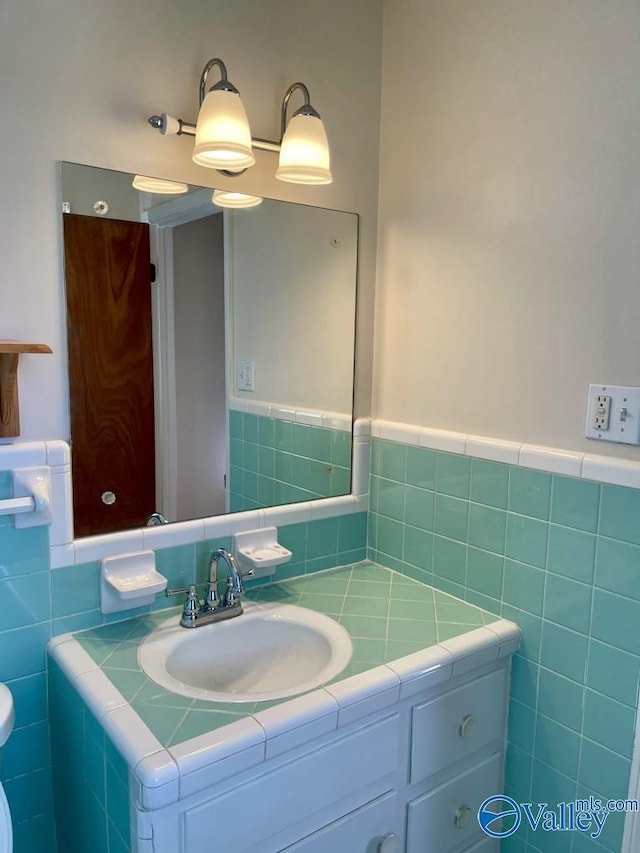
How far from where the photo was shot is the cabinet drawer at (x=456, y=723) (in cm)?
132

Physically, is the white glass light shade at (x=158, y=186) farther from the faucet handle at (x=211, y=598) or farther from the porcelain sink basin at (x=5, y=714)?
the porcelain sink basin at (x=5, y=714)

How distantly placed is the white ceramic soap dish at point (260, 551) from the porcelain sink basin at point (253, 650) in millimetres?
105

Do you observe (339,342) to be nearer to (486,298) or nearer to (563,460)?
(486,298)

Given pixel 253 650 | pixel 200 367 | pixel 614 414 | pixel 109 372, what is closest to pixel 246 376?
pixel 200 367

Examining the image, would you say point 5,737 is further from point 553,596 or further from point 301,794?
point 553,596

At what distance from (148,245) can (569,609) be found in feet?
4.15

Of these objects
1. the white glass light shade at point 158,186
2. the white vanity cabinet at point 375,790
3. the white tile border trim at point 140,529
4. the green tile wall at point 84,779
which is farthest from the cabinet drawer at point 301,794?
the white glass light shade at point 158,186

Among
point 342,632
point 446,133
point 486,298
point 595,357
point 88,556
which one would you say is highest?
point 446,133

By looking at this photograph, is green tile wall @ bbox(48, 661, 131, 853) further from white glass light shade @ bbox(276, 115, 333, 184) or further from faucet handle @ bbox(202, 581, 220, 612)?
white glass light shade @ bbox(276, 115, 333, 184)

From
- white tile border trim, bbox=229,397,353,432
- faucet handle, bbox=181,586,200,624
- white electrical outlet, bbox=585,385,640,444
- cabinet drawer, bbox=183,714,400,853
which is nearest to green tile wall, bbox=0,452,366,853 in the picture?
faucet handle, bbox=181,586,200,624

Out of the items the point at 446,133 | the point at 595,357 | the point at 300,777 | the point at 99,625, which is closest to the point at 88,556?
the point at 99,625

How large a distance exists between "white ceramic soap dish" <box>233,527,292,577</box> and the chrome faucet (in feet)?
0.22

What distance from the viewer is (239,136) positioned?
1368mm

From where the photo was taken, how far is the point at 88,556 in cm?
138
